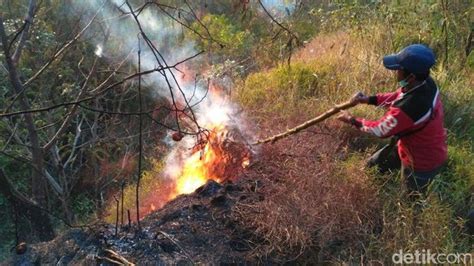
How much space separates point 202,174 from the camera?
6.52 m

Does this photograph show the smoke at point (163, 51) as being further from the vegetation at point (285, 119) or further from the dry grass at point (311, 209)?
the dry grass at point (311, 209)

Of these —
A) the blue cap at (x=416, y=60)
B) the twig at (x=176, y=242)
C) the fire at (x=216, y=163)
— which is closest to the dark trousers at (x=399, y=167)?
the blue cap at (x=416, y=60)

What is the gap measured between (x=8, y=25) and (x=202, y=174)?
4020 mm

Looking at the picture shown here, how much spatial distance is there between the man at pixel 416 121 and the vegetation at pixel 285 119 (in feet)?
0.75

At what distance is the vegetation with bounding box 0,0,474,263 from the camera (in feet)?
14.7

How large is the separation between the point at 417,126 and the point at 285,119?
2242mm

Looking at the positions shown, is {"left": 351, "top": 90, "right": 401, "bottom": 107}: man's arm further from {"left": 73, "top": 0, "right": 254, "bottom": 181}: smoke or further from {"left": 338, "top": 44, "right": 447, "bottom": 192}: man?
{"left": 73, "top": 0, "right": 254, "bottom": 181}: smoke

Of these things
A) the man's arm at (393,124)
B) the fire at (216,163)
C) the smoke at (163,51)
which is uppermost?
the smoke at (163,51)

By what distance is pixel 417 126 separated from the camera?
4.46 m

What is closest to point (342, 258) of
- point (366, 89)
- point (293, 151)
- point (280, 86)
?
point (293, 151)

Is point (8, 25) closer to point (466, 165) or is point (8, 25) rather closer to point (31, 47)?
point (31, 47)

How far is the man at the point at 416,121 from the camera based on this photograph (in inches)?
174

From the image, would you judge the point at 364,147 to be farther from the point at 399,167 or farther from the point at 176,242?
the point at 176,242

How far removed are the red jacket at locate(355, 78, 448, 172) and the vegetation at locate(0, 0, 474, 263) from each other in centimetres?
31
